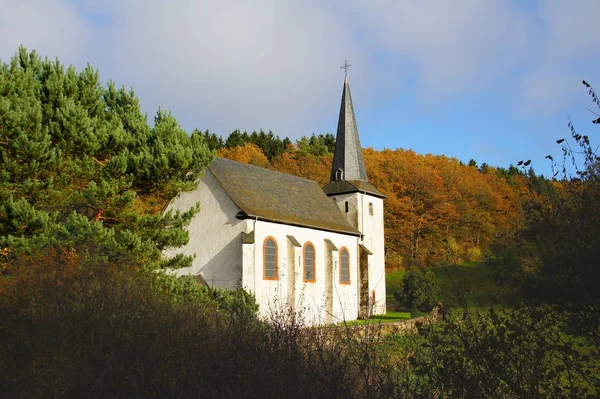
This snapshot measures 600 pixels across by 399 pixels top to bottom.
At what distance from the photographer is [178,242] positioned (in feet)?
62.6


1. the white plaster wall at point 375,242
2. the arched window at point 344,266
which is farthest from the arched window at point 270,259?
the white plaster wall at point 375,242

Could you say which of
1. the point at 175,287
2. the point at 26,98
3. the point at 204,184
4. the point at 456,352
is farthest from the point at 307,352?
the point at 204,184

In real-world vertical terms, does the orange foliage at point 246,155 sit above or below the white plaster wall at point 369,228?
above

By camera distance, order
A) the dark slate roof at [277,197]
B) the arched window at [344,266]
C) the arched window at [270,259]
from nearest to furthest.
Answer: the arched window at [270,259] < the dark slate roof at [277,197] < the arched window at [344,266]

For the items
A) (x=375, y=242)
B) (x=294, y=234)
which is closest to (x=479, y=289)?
(x=294, y=234)

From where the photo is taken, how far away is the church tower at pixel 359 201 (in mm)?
32375

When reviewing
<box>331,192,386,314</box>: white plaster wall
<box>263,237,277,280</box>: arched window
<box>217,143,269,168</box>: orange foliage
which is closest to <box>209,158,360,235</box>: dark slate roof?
<box>331,192,386,314</box>: white plaster wall

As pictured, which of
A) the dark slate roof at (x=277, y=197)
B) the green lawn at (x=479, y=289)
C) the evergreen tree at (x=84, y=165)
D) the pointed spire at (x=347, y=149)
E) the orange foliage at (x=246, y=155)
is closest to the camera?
the green lawn at (x=479, y=289)

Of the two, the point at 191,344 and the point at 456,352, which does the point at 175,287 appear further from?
the point at 456,352

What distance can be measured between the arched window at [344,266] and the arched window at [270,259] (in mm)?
5892

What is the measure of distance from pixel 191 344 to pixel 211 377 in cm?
113

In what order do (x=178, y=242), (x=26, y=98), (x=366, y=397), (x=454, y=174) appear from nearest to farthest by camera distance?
(x=366, y=397) < (x=26, y=98) < (x=178, y=242) < (x=454, y=174)

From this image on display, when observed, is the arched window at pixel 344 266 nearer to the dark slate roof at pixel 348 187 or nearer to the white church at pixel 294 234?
the white church at pixel 294 234

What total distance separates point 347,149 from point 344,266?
26.4 feet
